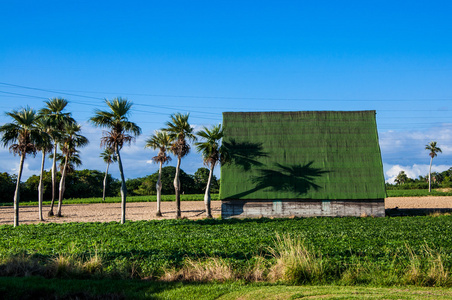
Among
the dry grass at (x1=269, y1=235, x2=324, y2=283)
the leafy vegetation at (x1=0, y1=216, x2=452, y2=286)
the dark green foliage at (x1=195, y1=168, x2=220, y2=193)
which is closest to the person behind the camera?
the dry grass at (x1=269, y1=235, x2=324, y2=283)

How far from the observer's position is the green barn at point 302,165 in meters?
32.9

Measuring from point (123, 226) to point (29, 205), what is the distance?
43521 millimetres

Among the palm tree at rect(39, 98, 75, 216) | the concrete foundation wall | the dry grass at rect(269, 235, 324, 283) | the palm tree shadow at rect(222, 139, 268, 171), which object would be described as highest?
the palm tree at rect(39, 98, 75, 216)

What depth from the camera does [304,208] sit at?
1297 inches

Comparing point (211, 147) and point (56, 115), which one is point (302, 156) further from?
point (56, 115)

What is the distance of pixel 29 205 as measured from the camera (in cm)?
6225

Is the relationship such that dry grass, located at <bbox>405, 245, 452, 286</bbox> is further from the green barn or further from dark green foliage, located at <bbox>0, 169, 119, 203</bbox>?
dark green foliage, located at <bbox>0, 169, 119, 203</bbox>

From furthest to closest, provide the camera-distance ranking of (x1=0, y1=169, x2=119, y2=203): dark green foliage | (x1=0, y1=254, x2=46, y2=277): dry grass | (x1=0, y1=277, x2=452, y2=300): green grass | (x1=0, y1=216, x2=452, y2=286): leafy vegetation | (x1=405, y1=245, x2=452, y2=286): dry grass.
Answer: (x1=0, y1=169, x2=119, y2=203): dark green foliage < (x1=0, y1=254, x2=46, y2=277): dry grass < (x1=0, y1=216, x2=452, y2=286): leafy vegetation < (x1=405, y1=245, x2=452, y2=286): dry grass < (x1=0, y1=277, x2=452, y2=300): green grass

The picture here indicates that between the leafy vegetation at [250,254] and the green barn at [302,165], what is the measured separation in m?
8.77

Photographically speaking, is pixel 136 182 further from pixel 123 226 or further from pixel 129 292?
pixel 129 292

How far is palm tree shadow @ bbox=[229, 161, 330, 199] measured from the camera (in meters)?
33.2

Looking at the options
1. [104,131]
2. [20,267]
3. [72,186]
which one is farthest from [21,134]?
[72,186]

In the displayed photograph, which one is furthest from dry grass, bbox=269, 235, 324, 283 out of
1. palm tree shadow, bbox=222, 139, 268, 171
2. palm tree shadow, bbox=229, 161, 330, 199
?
palm tree shadow, bbox=222, 139, 268, 171

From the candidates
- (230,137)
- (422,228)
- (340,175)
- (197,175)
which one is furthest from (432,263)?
(197,175)
